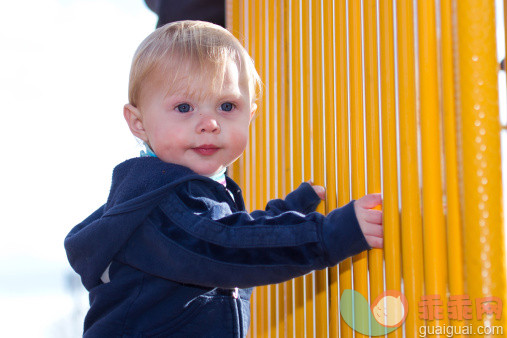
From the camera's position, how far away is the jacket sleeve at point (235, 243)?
97 centimetres

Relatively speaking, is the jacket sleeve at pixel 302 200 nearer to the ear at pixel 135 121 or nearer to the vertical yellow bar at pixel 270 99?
the vertical yellow bar at pixel 270 99

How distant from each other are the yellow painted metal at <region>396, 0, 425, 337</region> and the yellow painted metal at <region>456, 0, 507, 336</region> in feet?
0.29

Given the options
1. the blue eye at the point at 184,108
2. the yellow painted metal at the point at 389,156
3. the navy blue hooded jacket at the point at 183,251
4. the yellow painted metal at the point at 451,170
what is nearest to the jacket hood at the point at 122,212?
the navy blue hooded jacket at the point at 183,251

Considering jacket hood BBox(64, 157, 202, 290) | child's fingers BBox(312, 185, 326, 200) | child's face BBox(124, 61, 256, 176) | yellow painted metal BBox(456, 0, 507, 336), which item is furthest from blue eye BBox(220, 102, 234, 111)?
yellow painted metal BBox(456, 0, 507, 336)

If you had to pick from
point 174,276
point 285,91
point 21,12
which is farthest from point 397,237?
point 21,12

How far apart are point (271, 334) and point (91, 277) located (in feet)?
1.60

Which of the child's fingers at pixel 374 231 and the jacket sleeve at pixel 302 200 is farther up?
the jacket sleeve at pixel 302 200

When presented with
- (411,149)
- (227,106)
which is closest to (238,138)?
(227,106)

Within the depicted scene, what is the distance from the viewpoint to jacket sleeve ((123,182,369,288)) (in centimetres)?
97

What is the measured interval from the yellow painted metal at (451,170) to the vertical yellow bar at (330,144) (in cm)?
31

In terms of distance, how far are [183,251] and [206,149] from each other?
241 mm

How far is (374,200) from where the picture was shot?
37.5 inches

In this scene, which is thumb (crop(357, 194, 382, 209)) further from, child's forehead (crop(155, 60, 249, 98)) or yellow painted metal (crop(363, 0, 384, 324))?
child's forehead (crop(155, 60, 249, 98))

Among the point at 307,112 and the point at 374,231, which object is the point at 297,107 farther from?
the point at 374,231
